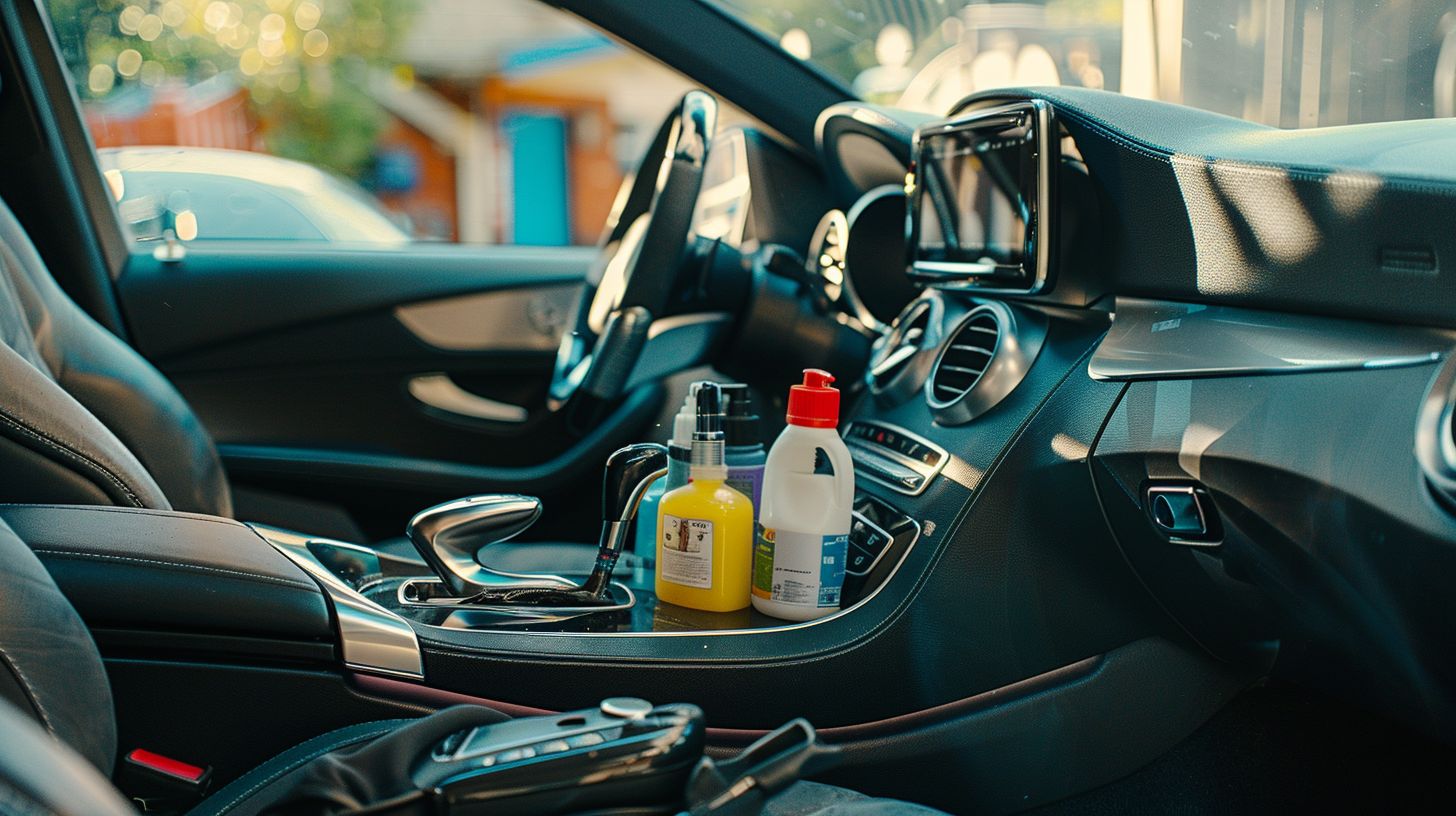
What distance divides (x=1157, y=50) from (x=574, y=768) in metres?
1.01

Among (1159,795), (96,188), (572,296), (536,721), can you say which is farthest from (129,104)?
(1159,795)

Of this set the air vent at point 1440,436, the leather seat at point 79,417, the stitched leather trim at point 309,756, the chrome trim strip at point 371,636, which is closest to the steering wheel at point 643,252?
the leather seat at point 79,417

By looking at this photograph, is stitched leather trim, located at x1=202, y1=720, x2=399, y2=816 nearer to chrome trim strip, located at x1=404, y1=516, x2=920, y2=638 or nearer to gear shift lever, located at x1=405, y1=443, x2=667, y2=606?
chrome trim strip, located at x1=404, y1=516, x2=920, y2=638

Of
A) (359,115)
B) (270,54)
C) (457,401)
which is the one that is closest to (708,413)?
(457,401)

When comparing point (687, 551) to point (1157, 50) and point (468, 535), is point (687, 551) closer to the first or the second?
point (468, 535)

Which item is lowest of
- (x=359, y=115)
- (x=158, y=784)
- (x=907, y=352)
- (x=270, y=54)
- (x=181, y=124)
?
(x=158, y=784)

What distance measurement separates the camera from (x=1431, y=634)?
0.83 meters

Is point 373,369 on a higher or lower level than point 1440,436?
lower

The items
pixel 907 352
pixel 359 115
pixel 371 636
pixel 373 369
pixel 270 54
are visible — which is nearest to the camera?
pixel 371 636

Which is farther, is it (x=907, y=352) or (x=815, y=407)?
(x=907, y=352)

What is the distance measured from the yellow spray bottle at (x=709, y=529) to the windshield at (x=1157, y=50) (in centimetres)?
45

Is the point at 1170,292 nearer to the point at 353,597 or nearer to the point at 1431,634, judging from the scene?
the point at 1431,634

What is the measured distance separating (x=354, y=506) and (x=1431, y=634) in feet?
4.90

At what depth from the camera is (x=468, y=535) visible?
1152 millimetres
